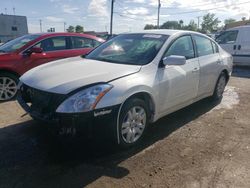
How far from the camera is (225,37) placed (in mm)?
10805

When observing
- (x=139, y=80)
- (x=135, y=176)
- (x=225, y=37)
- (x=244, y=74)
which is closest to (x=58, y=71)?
(x=139, y=80)

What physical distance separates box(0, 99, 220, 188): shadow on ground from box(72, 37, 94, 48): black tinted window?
310 cm

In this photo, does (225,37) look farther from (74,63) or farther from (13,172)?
(13,172)

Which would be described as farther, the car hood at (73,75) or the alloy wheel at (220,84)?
the alloy wheel at (220,84)

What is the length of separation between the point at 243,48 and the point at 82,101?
9.30m

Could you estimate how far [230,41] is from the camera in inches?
415

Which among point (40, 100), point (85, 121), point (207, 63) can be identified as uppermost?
point (207, 63)

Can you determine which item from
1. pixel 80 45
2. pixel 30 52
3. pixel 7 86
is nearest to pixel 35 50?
pixel 30 52

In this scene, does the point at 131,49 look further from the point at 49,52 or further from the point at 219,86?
the point at 49,52

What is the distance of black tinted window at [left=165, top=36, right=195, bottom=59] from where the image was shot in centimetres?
388

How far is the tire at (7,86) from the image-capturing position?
535 cm

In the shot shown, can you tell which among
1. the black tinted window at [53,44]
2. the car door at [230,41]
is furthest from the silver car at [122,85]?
the car door at [230,41]

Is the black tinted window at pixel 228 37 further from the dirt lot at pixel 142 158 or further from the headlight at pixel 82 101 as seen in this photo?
the headlight at pixel 82 101

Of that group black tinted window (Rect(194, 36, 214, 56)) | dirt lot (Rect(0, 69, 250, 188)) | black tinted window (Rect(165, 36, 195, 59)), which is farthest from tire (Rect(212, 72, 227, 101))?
black tinted window (Rect(165, 36, 195, 59))
